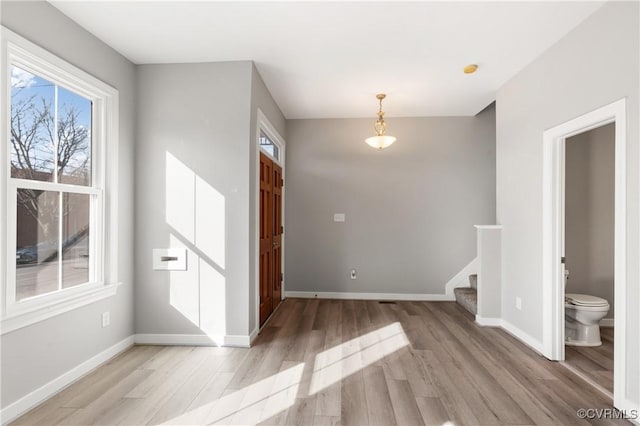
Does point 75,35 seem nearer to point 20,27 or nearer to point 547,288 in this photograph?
point 20,27

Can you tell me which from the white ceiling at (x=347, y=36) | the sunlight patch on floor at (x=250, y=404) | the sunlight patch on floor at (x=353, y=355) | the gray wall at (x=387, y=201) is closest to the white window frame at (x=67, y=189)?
the white ceiling at (x=347, y=36)

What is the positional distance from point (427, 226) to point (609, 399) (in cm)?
295

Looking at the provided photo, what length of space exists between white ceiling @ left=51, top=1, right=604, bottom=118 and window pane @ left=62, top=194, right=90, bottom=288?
145 cm

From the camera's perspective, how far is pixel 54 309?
220 centimetres

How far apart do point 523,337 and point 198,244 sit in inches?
136

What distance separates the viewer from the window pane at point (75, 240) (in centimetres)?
242

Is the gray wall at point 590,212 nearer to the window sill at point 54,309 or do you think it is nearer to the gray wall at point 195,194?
the gray wall at point 195,194

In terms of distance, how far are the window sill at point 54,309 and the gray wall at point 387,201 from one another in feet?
8.76

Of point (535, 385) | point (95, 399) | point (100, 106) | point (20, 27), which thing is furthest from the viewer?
point (100, 106)

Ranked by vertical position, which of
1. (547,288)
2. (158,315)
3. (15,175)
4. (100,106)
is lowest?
(158,315)

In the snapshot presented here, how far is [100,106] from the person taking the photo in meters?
2.77

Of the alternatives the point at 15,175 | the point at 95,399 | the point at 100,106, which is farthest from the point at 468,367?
the point at 100,106

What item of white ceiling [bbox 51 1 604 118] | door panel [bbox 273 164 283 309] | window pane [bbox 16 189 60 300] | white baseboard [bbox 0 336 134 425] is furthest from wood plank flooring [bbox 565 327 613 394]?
window pane [bbox 16 189 60 300]

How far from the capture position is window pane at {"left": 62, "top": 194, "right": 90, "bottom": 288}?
242 centimetres
